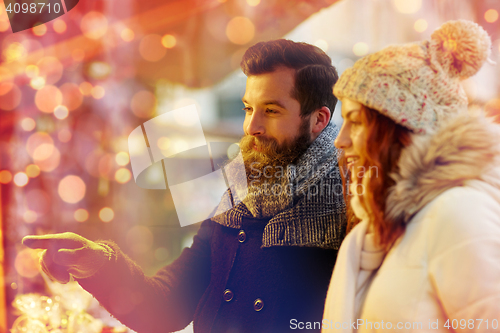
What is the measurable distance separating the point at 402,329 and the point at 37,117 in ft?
4.11

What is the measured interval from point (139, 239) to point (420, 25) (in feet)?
3.66

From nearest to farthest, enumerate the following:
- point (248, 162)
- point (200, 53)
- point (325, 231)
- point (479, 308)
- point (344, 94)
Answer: point (479, 308) < point (344, 94) < point (325, 231) < point (248, 162) < point (200, 53)

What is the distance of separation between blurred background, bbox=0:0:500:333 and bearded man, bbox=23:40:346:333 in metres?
0.19

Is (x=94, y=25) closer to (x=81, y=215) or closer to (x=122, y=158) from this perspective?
(x=122, y=158)

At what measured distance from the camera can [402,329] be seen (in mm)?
580

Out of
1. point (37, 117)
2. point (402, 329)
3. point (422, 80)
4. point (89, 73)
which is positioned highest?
point (89, 73)

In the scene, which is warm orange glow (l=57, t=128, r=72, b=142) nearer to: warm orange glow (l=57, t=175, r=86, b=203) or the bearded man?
warm orange glow (l=57, t=175, r=86, b=203)

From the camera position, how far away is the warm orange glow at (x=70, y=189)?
1.09m

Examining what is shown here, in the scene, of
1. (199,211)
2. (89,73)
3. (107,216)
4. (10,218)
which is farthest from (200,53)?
(10,218)

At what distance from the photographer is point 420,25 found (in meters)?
0.85

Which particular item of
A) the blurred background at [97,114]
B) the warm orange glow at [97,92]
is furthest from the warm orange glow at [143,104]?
the warm orange glow at [97,92]

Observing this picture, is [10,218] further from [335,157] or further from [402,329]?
A: [402,329]

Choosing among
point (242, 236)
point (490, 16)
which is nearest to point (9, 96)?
point (242, 236)

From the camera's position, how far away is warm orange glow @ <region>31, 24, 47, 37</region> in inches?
41.5
